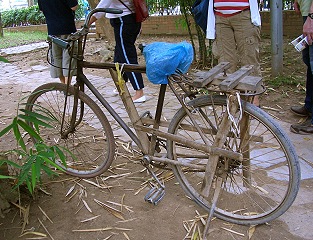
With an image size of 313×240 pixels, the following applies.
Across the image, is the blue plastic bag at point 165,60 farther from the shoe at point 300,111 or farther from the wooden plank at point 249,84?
the shoe at point 300,111

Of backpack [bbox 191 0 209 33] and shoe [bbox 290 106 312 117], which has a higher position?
backpack [bbox 191 0 209 33]

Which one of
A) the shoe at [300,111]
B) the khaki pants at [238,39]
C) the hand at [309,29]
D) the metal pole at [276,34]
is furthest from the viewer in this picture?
the metal pole at [276,34]

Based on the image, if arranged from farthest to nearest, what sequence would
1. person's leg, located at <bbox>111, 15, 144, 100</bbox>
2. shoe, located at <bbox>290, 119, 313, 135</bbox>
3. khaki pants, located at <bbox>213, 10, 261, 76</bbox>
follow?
person's leg, located at <bbox>111, 15, 144, 100</bbox>
khaki pants, located at <bbox>213, 10, 261, 76</bbox>
shoe, located at <bbox>290, 119, 313, 135</bbox>

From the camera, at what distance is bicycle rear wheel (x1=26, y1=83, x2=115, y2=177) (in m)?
3.18

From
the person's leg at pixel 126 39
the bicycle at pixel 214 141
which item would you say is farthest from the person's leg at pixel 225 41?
the bicycle at pixel 214 141

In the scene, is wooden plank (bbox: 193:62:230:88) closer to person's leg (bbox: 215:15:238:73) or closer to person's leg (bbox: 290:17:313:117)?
person's leg (bbox: 290:17:313:117)

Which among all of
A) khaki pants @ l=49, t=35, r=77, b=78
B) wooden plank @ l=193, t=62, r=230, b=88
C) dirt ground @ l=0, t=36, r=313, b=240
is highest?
wooden plank @ l=193, t=62, r=230, b=88

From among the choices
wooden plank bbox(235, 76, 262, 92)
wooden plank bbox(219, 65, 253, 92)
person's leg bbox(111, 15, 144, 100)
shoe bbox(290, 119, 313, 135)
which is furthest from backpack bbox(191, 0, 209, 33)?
wooden plank bbox(235, 76, 262, 92)

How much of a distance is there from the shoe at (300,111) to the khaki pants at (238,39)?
0.57 meters

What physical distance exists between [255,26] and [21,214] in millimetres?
2895

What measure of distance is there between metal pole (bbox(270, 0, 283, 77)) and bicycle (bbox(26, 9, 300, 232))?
240cm

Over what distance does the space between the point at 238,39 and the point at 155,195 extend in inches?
84.0

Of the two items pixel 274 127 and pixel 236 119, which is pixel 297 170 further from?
pixel 236 119

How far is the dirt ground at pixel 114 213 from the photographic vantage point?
2.60 meters
